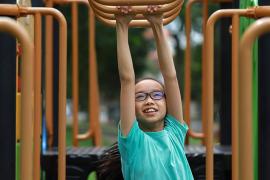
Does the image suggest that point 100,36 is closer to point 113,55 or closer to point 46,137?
point 113,55

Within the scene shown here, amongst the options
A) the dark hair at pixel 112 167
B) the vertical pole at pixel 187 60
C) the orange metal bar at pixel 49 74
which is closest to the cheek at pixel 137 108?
the dark hair at pixel 112 167

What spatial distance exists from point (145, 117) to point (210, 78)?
0.33 meters

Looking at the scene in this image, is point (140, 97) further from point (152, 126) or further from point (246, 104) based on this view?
point (246, 104)

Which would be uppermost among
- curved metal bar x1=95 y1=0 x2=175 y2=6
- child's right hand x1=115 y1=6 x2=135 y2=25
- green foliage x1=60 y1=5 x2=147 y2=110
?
curved metal bar x1=95 y1=0 x2=175 y2=6

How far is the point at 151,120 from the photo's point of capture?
8.25ft

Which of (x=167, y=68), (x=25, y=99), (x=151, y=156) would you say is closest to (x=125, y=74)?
(x=167, y=68)

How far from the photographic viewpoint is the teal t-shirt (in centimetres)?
239

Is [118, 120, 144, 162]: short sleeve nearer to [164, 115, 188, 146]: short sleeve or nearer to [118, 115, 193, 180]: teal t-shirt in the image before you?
[118, 115, 193, 180]: teal t-shirt

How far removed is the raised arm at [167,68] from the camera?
2.41 m

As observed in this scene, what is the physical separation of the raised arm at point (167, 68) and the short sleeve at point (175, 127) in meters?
0.02

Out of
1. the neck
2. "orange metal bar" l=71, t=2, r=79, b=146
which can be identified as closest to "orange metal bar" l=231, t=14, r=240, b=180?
the neck

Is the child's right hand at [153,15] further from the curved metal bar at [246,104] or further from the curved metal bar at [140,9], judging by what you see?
the curved metal bar at [246,104]

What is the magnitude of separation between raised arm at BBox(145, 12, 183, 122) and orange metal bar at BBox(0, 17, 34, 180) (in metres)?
0.70

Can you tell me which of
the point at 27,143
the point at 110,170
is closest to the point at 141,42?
the point at 110,170
